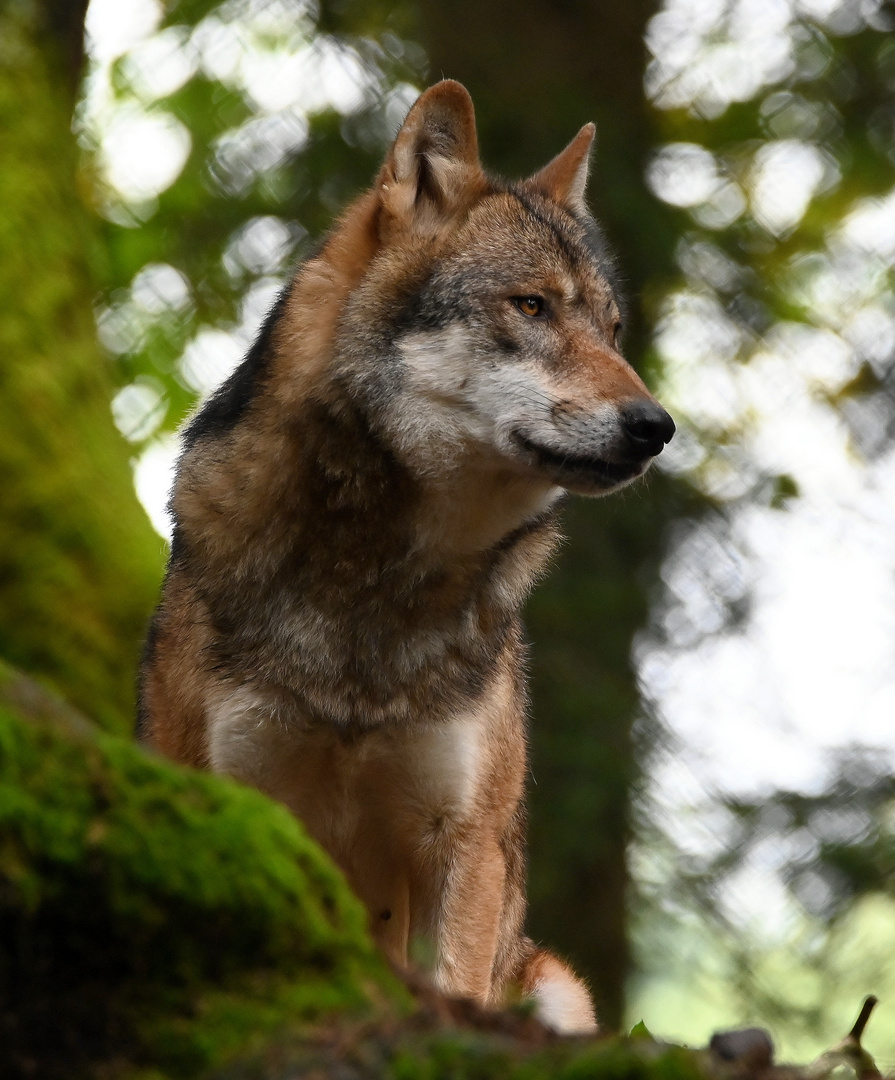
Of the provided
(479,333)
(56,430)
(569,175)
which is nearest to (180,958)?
(479,333)

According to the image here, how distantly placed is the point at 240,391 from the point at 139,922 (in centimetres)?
281

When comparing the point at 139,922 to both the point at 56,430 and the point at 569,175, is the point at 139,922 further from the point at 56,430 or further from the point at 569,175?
the point at 56,430

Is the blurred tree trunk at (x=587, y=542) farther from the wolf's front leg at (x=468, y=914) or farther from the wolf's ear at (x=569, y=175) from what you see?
the wolf's front leg at (x=468, y=914)

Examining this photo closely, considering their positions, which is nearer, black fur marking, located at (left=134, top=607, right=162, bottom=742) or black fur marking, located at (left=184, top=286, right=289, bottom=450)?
black fur marking, located at (left=184, top=286, right=289, bottom=450)

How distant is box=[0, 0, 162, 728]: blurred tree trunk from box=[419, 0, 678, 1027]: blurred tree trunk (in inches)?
117

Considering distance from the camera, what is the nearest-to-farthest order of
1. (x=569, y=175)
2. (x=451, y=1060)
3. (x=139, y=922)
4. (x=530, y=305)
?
(x=451, y=1060)
(x=139, y=922)
(x=530, y=305)
(x=569, y=175)

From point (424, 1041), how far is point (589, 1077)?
23 cm

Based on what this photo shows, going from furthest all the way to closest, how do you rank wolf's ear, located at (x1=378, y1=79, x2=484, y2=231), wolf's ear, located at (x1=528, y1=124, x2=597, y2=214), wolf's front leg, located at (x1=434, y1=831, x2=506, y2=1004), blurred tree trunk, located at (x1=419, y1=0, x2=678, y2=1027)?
blurred tree trunk, located at (x1=419, y1=0, x2=678, y2=1027) → wolf's ear, located at (x1=528, y1=124, x2=597, y2=214) → wolf's ear, located at (x1=378, y1=79, x2=484, y2=231) → wolf's front leg, located at (x1=434, y1=831, x2=506, y2=1004)

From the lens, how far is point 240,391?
14.1 ft

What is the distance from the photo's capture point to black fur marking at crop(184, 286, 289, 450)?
4234 millimetres

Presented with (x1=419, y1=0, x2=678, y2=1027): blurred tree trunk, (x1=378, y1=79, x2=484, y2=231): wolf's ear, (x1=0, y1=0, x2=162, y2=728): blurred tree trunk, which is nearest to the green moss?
(x1=378, y1=79, x2=484, y2=231): wolf's ear

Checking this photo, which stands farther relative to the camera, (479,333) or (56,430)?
(56,430)

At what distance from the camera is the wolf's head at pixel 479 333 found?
12.6ft

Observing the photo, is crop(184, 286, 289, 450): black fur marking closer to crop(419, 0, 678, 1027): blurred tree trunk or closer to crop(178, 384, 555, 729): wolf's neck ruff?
crop(178, 384, 555, 729): wolf's neck ruff
